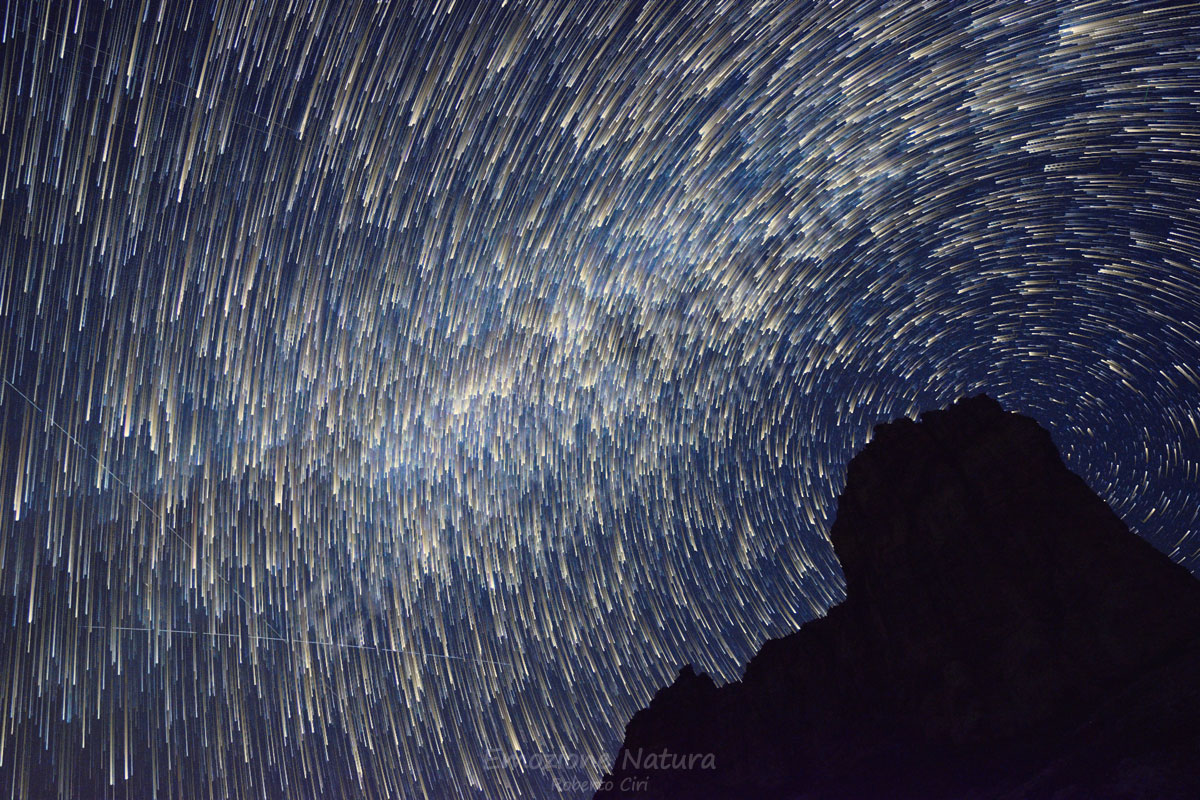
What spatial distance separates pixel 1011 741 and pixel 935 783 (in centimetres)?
347

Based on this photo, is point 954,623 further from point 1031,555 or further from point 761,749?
point 761,749

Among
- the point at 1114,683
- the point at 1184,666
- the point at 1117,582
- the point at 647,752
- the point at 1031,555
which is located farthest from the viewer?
the point at 647,752

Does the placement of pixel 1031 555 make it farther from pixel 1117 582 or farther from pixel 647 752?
pixel 647 752

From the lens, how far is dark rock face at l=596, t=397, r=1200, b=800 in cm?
2431

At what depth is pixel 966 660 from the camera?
3206cm

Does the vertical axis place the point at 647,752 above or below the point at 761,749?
above

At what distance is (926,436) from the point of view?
3928cm

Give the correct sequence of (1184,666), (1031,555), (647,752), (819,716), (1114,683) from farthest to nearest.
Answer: (647,752), (819,716), (1031,555), (1114,683), (1184,666)

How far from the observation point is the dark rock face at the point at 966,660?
79.8ft

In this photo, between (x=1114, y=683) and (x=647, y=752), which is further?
(x=647, y=752)

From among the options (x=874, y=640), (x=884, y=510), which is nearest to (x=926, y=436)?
(x=884, y=510)

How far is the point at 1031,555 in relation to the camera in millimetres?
33156

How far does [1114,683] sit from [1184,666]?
4.08m

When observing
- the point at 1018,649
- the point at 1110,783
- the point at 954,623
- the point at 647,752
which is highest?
the point at 647,752
